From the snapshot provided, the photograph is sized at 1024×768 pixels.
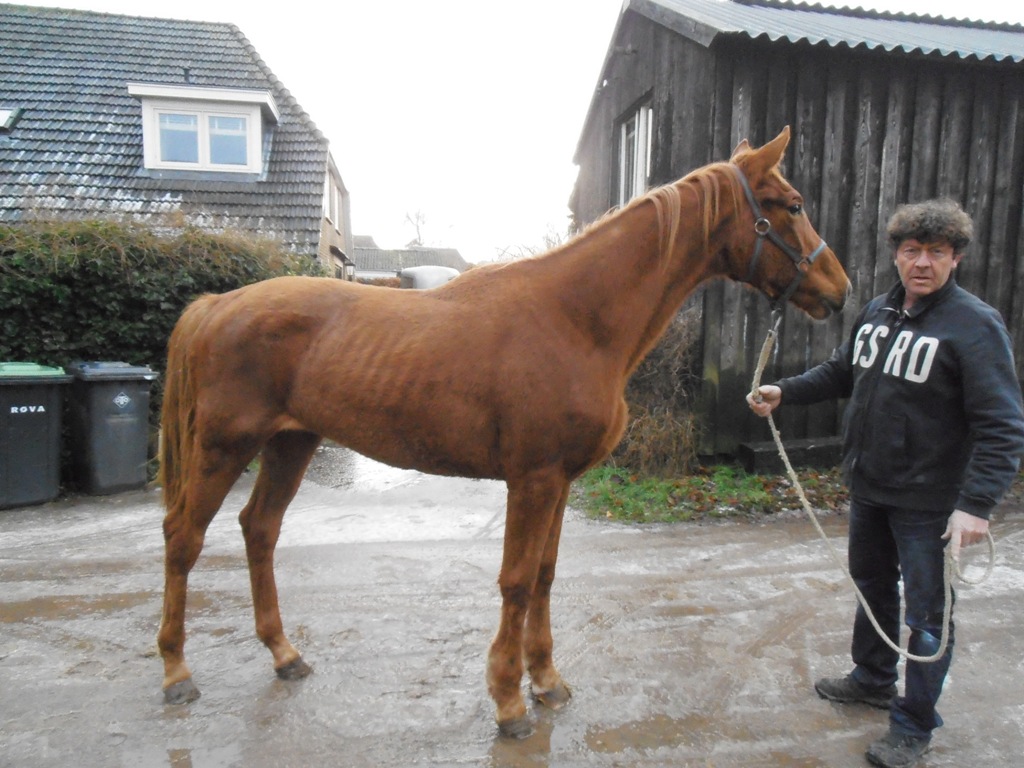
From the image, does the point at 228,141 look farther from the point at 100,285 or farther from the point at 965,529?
the point at 965,529

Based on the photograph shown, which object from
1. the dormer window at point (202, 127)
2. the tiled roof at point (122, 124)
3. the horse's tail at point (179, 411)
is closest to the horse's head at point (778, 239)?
the horse's tail at point (179, 411)

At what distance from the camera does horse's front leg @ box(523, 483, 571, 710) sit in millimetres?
2670

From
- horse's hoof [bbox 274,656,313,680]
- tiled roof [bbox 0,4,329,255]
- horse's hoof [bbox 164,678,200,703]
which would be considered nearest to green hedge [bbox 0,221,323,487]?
tiled roof [bbox 0,4,329,255]

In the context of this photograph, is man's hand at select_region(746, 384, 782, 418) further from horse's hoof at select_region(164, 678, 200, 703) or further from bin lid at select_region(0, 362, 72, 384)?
bin lid at select_region(0, 362, 72, 384)

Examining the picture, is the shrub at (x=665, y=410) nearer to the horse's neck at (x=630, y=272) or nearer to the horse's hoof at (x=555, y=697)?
the horse's hoof at (x=555, y=697)

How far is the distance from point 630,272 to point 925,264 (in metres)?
1.08

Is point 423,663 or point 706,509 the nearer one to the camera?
point 423,663

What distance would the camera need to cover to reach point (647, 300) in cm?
254

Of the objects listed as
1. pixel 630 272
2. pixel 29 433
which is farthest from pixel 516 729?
pixel 29 433

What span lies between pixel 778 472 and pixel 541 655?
15.1ft

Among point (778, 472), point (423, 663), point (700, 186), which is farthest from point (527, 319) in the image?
point (778, 472)

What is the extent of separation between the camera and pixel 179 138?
12.1 meters

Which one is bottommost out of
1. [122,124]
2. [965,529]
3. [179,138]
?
[965,529]

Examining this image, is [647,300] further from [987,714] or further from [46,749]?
[46,749]
